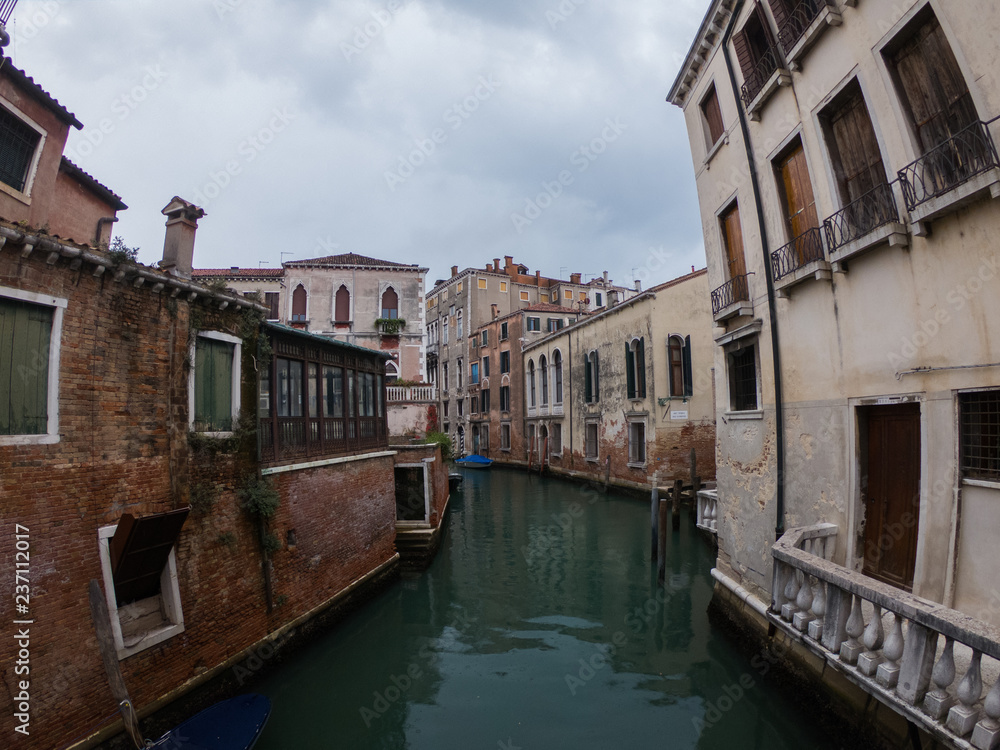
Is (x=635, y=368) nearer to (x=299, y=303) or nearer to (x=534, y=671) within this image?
(x=299, y=303)

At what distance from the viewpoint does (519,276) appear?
40000mm

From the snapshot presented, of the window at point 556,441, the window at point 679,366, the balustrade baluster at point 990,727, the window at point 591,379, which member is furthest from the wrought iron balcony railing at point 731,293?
the window at point 556,441

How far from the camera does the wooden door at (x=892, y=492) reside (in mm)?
4945

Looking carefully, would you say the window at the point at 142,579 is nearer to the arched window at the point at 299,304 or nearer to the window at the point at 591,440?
the arched window at the point at 299,304

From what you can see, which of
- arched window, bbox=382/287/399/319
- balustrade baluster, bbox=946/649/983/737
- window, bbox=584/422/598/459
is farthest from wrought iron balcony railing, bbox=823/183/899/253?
window, bbox=584/422/598/459

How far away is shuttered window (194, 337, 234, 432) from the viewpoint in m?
6.43

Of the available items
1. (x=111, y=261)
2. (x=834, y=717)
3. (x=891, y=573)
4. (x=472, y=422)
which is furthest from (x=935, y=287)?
(x=472, y=422)

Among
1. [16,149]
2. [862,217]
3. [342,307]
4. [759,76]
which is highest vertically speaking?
[342,307]

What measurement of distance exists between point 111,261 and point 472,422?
31.9 metres

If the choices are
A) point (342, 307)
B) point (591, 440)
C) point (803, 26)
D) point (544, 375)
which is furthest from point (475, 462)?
point (803, 26)

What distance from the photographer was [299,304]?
68.3 ft

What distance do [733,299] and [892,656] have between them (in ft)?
16.3

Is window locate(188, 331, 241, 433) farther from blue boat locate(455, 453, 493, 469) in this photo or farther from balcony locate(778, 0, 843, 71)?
blue boat locate(455, 453, 493, 469)

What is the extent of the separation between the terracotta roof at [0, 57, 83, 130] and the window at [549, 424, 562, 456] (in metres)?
21.8
